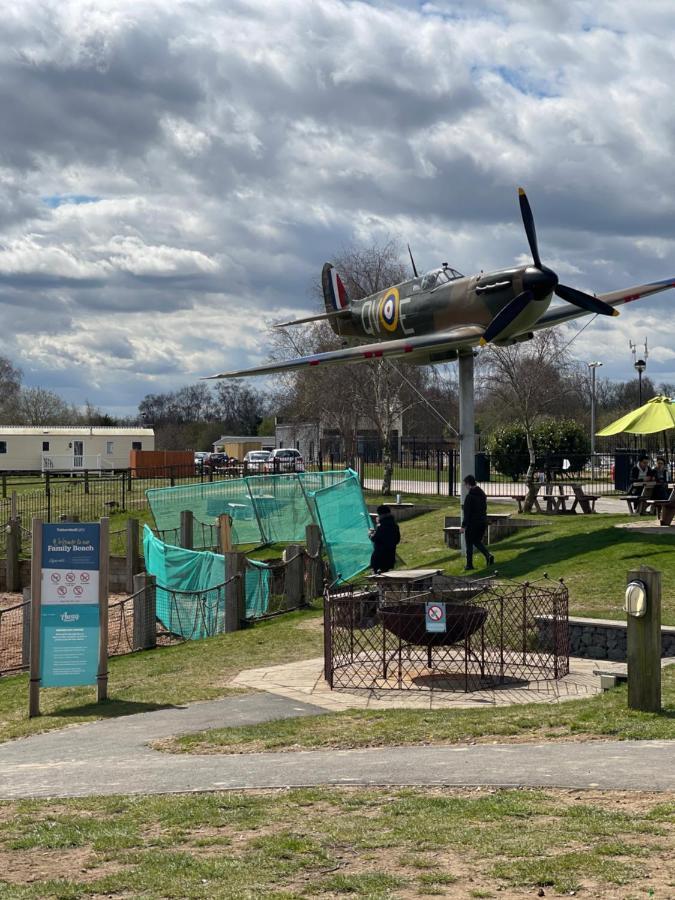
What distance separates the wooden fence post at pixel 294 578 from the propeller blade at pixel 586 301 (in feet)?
25.3

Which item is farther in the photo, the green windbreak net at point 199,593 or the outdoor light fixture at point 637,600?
the green windbreak net at point 199,593

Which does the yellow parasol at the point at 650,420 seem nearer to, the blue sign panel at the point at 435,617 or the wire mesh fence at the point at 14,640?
the wire mesh fence at the point at 14,640

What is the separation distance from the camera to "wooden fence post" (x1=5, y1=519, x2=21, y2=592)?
2836 cm

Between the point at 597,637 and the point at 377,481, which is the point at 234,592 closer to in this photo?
the point at 597,637

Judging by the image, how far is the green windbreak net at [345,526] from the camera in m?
21.9

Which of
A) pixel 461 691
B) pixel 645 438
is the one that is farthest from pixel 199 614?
pixel 645 438

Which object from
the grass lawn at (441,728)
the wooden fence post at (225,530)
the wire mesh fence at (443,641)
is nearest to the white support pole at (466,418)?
the wooden fence post at (225,530)

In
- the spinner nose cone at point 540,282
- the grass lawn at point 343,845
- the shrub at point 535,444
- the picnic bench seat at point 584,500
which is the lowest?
the grass lawn at point 343,845

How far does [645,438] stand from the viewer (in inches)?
2122

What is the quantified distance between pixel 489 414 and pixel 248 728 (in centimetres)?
6599

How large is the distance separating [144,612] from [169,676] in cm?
340

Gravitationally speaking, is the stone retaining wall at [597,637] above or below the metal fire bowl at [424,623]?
below

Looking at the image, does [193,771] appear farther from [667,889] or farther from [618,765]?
[667,889]

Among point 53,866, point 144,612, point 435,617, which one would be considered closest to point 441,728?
point 435,617
